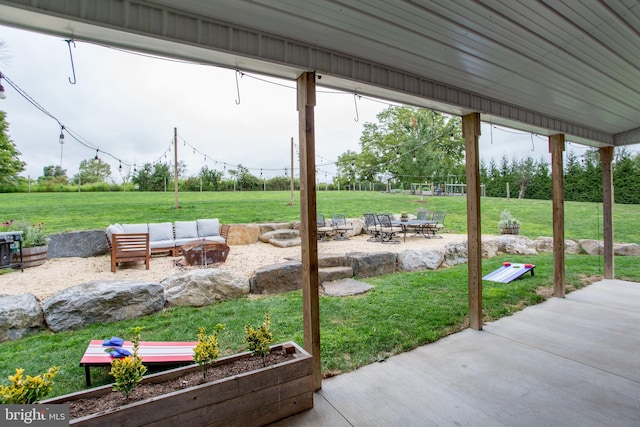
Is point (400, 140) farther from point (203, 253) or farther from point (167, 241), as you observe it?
point (203, 253)

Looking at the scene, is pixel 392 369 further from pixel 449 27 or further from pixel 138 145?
pixel 138 145

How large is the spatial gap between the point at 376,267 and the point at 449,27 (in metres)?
4.54

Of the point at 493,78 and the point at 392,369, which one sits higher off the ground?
the point at 493,78

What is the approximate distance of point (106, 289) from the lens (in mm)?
3750

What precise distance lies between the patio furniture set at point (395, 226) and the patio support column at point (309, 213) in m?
7.05

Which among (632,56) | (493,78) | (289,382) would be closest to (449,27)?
(493,78)

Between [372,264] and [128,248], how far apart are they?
176 inches

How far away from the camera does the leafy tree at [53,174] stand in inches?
333

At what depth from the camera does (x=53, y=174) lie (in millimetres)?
8734

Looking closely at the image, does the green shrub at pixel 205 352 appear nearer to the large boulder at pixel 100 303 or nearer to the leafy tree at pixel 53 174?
the large boulder at pixel 100 303

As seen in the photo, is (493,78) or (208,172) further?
(208,172)

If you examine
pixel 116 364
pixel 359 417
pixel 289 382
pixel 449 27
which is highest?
pixel 449 27

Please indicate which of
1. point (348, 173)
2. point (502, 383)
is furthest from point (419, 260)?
point (348, 173)

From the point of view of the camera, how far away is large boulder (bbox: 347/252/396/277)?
5.74 m
